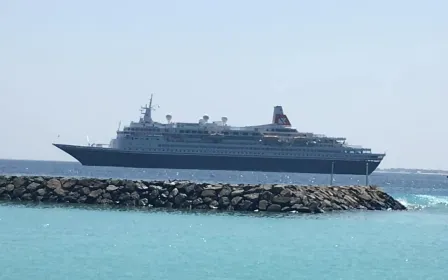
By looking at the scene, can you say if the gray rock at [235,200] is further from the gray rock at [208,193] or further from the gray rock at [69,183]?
the gray rock at [69,183]

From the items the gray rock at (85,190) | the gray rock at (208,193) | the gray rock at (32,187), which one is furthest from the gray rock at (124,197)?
the gray rock at (32,187)

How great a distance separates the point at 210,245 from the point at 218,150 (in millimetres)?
71780

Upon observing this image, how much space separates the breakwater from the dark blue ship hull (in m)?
59.0

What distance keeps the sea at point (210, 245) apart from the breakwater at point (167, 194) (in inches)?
60.7

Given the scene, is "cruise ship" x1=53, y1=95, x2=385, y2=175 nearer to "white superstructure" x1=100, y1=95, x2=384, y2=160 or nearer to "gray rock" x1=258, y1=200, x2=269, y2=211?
"white superstructure" x1=100, y1=95, x2=384, y2=160

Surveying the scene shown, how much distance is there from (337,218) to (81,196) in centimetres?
924

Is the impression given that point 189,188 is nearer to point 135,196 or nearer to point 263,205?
point 135,196

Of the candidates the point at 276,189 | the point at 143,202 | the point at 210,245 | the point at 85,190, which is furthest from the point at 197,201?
the point at 210,245

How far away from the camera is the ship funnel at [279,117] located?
334 ft

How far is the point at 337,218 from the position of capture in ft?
97.5

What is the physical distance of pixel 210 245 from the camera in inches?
829

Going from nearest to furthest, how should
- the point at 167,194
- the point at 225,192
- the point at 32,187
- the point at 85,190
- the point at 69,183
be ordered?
the point at 167,194
the point at 225,192
the point at 85,190
the point at 32,187
the point at 69,183

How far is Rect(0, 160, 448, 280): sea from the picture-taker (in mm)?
17125

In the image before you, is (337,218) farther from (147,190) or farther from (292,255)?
(292,255)
